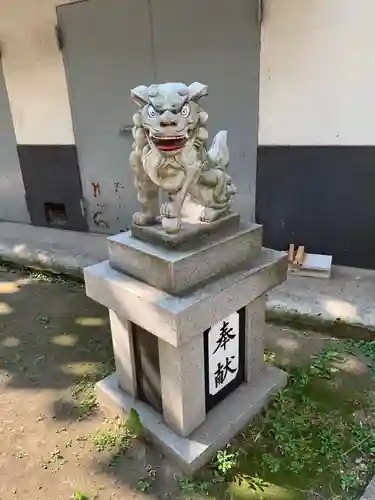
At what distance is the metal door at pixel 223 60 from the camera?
3654mm

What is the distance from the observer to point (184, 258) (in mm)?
1880

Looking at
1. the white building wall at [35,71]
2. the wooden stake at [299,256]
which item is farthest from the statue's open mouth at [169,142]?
the white building wall at [35,71]

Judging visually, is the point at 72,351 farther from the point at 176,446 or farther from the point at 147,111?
the point at 147,111

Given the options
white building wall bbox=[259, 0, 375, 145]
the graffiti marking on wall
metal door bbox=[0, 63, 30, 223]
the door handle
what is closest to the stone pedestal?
white building wall bbox=[259, 0, 375, 145]

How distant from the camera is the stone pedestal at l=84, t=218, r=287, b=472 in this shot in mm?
1910

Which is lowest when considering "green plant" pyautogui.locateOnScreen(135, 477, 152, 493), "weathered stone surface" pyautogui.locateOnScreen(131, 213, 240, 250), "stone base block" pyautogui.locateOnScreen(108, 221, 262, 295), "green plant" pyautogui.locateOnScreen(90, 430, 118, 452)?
"green plant" pyautogui.locateOnScreen(135, 477, 152, 493)

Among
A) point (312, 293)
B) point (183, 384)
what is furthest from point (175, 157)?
point (312, 293)

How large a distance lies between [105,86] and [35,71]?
3.31 ft

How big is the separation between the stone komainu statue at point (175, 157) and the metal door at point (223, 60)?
6.21 ft

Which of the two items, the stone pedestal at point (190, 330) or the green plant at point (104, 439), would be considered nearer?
the stone pedestal at point (190, 330)

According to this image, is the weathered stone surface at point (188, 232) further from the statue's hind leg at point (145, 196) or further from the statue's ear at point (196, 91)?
the statue's ear at point (196, 91)

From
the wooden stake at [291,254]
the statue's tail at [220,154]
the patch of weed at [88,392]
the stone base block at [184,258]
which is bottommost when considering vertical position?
the patch of weed at [88,392]

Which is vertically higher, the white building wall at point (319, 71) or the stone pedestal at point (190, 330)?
the white building wall at point (319, 71)

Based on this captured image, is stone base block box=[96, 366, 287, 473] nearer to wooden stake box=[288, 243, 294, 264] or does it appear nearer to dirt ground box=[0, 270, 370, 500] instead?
dirt ground box=[0, 270, 370, 500]
